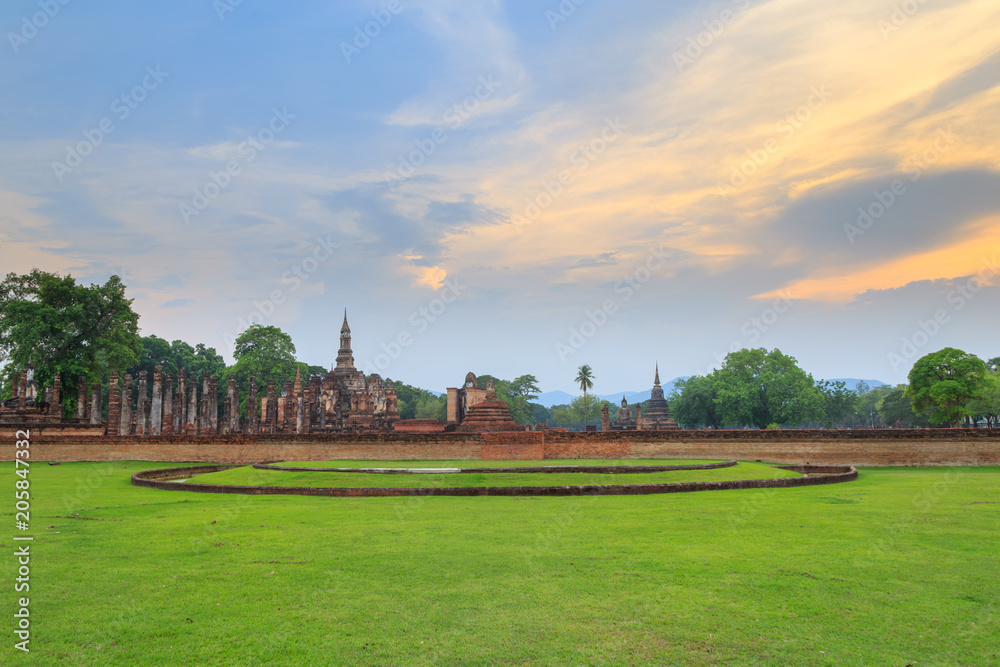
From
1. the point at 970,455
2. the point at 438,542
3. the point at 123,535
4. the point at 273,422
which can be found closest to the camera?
the point at 438,542

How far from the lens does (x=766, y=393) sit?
56.4 metres

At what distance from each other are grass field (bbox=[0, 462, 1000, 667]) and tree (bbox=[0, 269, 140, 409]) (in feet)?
117

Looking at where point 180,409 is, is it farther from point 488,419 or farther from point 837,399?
point 837,399

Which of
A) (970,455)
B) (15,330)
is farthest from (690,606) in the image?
(15,330)

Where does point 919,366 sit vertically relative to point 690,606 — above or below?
above

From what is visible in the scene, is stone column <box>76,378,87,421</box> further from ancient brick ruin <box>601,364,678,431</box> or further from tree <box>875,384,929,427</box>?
tree <box>875,384,929,427</box>

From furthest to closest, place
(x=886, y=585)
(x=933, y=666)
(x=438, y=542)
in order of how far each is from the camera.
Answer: (x=438, y=542)
(x=886, y=585)
(x=933, y=666)

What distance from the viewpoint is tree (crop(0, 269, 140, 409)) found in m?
39.8

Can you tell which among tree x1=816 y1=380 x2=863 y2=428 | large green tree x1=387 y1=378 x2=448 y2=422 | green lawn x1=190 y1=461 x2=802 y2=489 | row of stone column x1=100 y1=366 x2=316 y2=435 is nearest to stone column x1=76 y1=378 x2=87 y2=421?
row of stone column x1=100 y1=366 x2=316 y2=435

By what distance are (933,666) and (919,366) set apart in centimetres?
4931

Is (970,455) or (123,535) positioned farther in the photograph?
(970,455)

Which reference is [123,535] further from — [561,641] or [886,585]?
[886,585]

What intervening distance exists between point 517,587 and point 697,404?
198 ft

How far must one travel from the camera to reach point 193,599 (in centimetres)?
573
